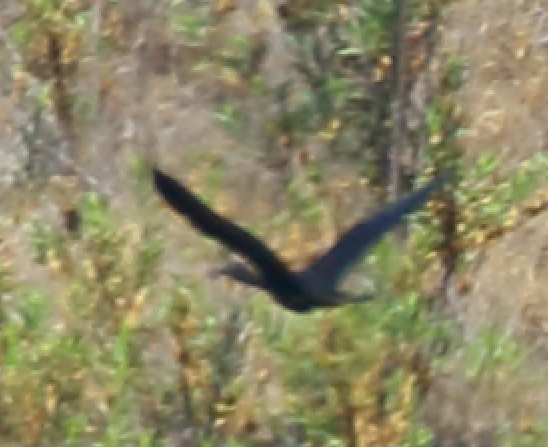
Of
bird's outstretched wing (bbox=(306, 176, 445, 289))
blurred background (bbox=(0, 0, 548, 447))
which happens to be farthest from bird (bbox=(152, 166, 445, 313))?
blurred background (bbox=(0, 0, 548, 447))

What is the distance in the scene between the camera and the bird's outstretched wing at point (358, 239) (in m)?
2.01

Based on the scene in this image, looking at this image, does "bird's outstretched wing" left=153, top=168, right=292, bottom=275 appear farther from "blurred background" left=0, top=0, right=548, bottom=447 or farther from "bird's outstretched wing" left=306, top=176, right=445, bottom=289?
"blurred background" left=0, top=0, right=548, bottom=447

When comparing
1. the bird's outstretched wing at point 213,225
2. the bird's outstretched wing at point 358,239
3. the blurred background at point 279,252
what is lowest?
the blurred background at point 279,252

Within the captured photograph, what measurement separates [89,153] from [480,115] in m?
0.90

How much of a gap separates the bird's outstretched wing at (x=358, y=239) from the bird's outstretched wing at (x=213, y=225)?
188mm

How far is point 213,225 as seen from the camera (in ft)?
5.44

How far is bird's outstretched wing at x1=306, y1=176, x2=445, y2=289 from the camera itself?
6.60 ft

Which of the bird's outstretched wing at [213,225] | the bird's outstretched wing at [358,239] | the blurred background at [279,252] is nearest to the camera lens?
the bird's outstretched wing at [213,225]

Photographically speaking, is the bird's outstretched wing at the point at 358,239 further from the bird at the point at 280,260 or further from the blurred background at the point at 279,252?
the blurred background at the point at 279,252

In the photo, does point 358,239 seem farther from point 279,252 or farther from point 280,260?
point 279,252

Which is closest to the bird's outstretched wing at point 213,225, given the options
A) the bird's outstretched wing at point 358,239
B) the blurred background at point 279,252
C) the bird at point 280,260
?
the bird at point 280,260

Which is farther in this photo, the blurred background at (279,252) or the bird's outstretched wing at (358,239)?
the blurred background at (279,252)

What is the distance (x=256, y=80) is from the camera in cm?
254

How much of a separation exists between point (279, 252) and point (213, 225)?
0.83m
